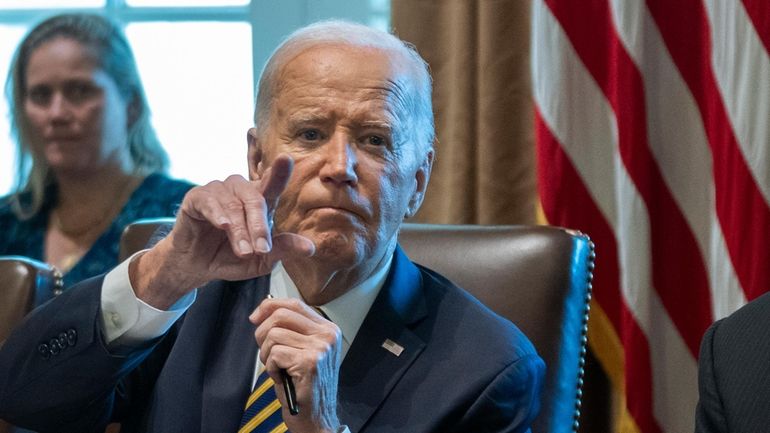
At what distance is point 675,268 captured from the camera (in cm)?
305

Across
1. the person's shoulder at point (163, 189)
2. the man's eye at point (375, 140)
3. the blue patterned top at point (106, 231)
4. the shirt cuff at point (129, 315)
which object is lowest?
the blue patterned top at point (106, 231)

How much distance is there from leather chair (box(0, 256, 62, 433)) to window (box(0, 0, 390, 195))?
5.55ft

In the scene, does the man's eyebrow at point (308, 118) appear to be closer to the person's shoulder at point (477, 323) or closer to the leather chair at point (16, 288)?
the person's shoulder at point (477, 323)

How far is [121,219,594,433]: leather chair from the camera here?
233cm

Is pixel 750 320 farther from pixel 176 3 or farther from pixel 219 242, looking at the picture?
pixel 176 3

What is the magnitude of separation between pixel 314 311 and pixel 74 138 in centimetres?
181

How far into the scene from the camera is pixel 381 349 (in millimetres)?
2059

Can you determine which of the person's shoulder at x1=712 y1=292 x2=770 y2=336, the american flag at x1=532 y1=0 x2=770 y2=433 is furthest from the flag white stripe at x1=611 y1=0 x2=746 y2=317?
the person's shoulder at x1=712 y1=292 x2=770 y2=336

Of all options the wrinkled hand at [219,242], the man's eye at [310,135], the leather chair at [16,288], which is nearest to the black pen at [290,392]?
the wrinkled hand at [219,242]

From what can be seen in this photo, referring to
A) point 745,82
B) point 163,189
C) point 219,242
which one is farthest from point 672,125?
point 219,242

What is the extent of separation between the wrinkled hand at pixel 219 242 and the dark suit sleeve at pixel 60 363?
0.36 feet

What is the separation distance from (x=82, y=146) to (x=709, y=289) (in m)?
1.80

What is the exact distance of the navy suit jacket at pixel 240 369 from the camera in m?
1.97

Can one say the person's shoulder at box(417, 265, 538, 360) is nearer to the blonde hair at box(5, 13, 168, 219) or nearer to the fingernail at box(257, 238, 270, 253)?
the fingernail at box(257, 238, 270, 253)
